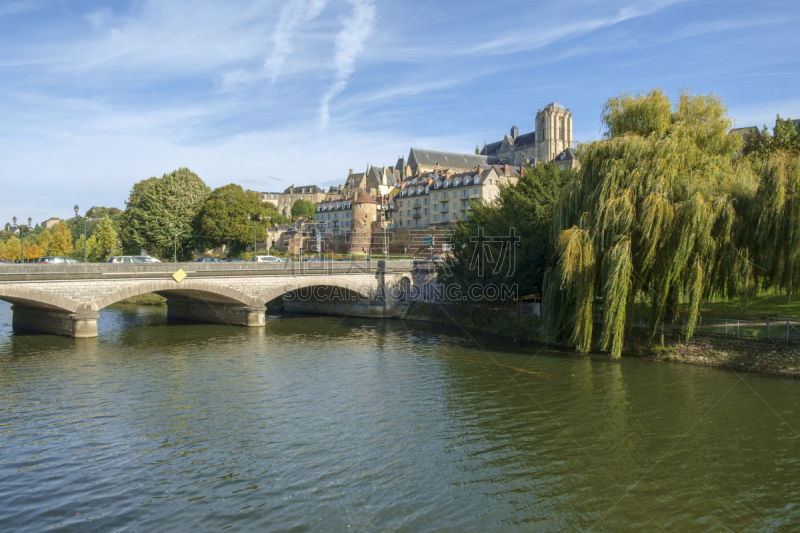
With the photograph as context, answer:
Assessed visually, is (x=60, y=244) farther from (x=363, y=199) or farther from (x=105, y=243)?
(x=363, y=199)

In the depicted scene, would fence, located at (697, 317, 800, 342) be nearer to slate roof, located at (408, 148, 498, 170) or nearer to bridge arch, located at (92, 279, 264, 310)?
bridge arch, located at (92, 279, 264, 310)

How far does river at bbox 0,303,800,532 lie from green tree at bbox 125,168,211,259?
4334 cm

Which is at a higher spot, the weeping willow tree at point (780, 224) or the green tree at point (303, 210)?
the green tree at point (303, 210)

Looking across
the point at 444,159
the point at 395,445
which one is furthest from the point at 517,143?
the point at 395,445

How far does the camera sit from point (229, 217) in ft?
222

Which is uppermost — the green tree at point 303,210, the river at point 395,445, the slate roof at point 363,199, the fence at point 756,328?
the green tree at point 303,210

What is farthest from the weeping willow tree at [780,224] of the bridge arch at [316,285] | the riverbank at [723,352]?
the bridge arch at [316,285]

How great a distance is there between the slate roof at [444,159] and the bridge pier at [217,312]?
89.4m

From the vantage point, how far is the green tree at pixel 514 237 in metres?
33.8

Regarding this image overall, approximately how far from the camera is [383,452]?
14711 mm

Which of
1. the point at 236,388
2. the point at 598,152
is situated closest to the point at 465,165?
the point at 598,152

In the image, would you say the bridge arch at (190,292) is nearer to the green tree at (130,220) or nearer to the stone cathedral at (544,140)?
the green tree at (130,220)

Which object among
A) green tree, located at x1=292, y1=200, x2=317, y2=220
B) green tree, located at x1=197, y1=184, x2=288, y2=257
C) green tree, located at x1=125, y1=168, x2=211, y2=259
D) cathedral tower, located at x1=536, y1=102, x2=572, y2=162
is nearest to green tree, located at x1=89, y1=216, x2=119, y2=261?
green tree, located at x1=125, y1=168, x2=211, y2=259

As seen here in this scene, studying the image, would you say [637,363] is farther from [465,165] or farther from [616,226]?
[465,165]
